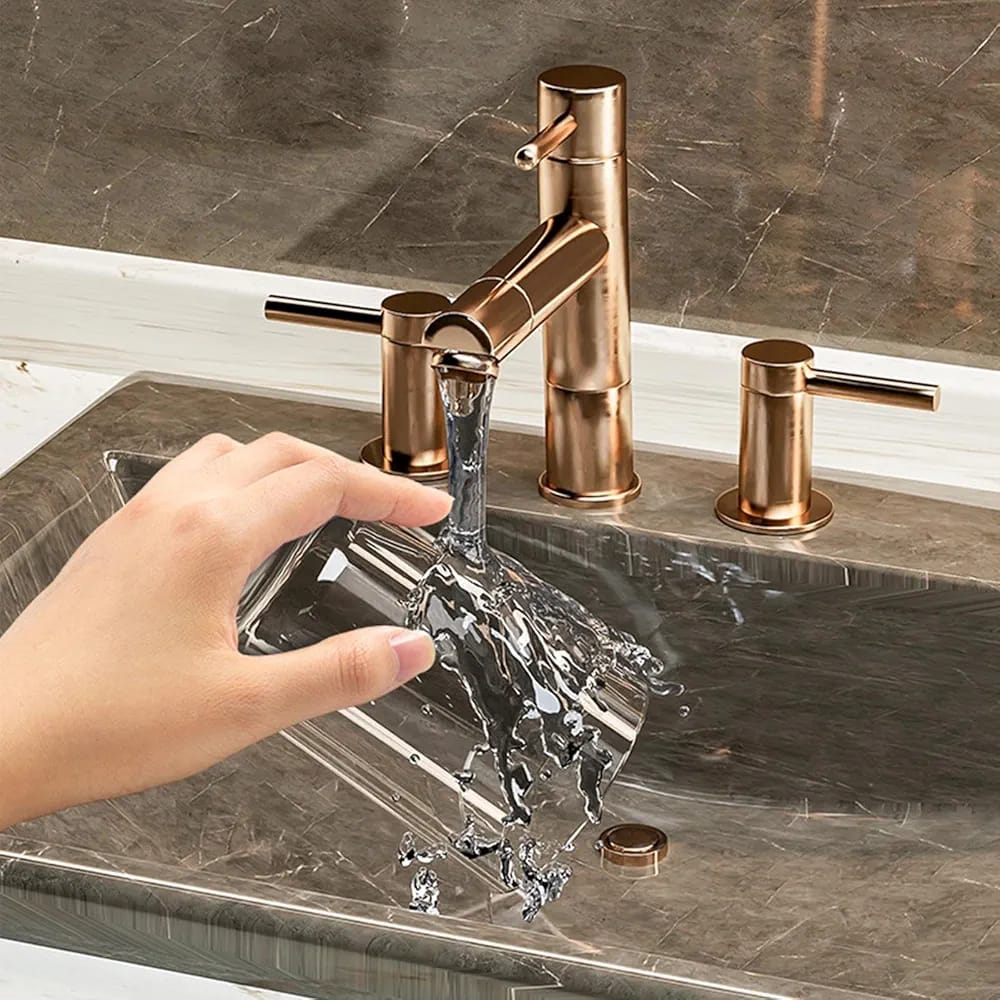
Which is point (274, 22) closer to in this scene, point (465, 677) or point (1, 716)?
point (465, 677)

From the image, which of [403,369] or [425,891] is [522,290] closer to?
[403,369]

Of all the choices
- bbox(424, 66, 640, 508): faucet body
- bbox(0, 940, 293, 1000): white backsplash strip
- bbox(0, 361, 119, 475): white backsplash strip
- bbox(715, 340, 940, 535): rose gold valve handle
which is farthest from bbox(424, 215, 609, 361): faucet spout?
bbox(0, 361, 119, 475): white backsplash strip

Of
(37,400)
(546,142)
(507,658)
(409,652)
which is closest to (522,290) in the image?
(546,142)

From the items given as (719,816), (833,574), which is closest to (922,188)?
(833,574)

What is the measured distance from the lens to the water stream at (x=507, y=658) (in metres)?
0.91

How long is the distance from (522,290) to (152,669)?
1.06 feet

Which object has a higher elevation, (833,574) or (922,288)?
(922,288)

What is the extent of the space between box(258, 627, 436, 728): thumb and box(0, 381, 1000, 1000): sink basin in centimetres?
22

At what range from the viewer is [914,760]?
993 mm

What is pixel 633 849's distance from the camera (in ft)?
3.20

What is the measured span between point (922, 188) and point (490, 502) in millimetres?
327

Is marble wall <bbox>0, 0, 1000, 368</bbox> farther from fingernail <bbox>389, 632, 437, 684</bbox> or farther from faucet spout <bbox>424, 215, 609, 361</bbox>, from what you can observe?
fingernail <bbox>389, 632, 437, 684</bbox>

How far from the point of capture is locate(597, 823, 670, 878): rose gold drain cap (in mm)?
967

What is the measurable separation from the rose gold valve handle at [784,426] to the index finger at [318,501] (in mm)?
233
